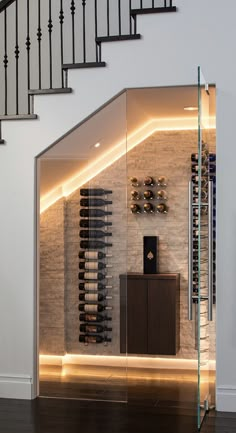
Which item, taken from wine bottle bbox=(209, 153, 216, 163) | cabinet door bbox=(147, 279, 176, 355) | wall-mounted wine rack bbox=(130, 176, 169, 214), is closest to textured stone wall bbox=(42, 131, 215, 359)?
wall-mounted wine rack bbox=(130, 176, 169, 214)

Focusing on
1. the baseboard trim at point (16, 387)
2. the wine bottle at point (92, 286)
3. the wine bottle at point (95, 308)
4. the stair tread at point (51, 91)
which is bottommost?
the baseboard trim at point (16, 387)

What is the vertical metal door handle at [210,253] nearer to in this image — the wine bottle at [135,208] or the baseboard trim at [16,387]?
the baseboard trim at [16,387]

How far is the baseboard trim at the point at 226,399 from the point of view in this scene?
5.36 meters

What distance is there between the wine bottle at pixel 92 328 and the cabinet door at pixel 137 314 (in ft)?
4.73

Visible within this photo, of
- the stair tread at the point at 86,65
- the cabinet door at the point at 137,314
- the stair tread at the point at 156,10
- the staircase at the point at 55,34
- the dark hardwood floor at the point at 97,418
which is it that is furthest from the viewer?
the staircase at the point at 55,34

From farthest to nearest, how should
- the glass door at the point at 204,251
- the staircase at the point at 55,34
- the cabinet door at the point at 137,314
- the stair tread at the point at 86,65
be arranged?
the staircase at the point at 55,34 < the cabinet door at the point at 137,314 < the stair tread at the point at 86,65 < the glass door at the point at 204,251

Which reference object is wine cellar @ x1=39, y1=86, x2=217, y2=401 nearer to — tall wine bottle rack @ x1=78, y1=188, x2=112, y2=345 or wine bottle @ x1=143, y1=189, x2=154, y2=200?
tall wine bottle rack @ x1=78, y1=188, x2=112, y2=345

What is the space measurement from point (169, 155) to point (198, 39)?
2.24 m

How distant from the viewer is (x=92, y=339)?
5.75 metres

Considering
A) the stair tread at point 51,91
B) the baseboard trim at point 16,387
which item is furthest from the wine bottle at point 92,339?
the stair tread at point 51,91

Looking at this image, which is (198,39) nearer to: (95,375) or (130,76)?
(130,76)

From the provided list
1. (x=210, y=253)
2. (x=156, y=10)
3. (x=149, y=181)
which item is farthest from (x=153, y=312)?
(x=156, y=10)

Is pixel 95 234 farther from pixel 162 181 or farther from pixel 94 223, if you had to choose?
pixel 162 181

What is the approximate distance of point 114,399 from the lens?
5742 millimetres
